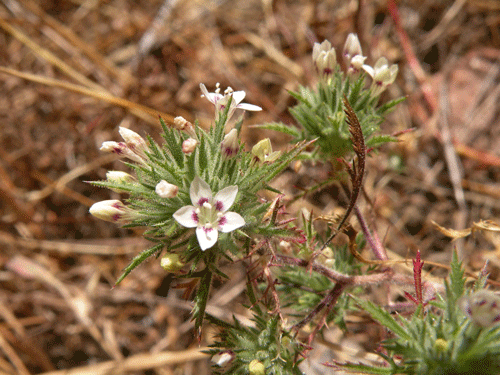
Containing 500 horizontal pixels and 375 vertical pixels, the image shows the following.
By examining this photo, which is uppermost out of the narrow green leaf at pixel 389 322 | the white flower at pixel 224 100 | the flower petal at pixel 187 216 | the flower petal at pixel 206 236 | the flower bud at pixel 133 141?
the white flower at pixel 224 100

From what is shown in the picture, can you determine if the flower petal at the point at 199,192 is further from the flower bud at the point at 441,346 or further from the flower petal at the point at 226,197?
the flower bud at the point at 441,346

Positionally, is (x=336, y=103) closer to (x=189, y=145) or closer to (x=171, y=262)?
(x=189, y=145)

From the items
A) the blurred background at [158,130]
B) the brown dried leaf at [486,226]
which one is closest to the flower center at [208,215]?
the brown dried leaf at [486,226]

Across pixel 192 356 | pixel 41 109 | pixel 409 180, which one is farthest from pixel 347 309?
pixel 41 109

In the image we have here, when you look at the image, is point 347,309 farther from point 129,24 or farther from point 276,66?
point 129,24

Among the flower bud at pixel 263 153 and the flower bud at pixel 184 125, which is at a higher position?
the flower bud at pixel 184 125

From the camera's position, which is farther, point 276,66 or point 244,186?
point 276,66
